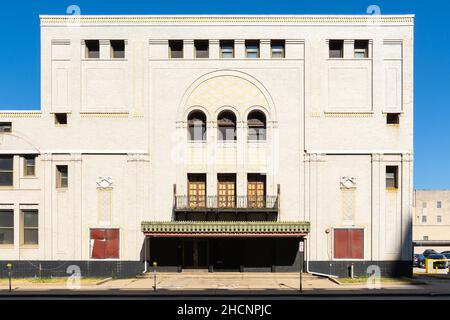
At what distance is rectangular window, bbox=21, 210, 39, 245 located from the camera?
1161 inches

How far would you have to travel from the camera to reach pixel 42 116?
96.9 feet

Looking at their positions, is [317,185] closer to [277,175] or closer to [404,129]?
[277,175]

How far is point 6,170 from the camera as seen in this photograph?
1170 inches

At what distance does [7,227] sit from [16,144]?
6.52 meters

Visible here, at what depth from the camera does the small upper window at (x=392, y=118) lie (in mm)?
29453

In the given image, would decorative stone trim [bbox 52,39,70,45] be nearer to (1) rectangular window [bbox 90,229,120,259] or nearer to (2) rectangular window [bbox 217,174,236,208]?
(1) rectangular window [bbox 90,229,120,259]

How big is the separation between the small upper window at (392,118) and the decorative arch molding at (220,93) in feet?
29.2

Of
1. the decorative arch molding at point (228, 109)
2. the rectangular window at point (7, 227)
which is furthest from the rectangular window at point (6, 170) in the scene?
the decorative arch molding at point (228, 109)

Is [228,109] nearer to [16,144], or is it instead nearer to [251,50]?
[251,50]

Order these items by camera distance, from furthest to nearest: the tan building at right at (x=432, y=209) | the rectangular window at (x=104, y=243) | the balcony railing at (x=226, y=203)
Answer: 1. the tan building at right at (x=432, y=209)
2. the rectangular window at (x=104, y=243)
3. the balcony railing at (x=226, y=203)

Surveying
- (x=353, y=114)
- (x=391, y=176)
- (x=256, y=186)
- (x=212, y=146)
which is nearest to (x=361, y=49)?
(x=353, y=114)

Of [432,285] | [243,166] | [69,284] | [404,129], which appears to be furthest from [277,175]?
[69,284]

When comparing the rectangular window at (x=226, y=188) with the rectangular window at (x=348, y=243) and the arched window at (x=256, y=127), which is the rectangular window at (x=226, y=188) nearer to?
the arched window at (x=256, y=127)

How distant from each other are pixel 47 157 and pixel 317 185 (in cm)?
2107
